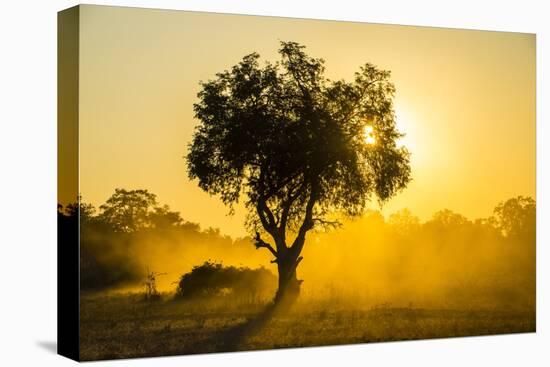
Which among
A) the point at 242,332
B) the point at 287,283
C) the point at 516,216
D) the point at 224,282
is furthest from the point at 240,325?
the point at 516,216

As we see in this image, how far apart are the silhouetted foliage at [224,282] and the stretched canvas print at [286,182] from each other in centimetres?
2

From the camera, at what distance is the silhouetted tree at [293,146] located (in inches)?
658

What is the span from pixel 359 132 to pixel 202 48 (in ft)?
8.42

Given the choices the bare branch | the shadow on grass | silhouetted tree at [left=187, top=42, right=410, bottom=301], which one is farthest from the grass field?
the bare branch

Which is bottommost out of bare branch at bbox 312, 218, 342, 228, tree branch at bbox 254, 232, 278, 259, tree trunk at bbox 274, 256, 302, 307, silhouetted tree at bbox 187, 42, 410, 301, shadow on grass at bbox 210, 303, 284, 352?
shadow on grass at bbox 210, 303, 284, 352

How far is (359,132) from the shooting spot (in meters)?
17.6

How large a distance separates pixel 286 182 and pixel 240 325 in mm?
1970

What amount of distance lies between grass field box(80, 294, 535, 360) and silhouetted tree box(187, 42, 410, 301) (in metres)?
0.53

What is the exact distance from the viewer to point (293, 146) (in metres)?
17.1

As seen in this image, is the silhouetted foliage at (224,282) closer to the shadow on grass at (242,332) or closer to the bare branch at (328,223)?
the shadow on grass at (242,332)

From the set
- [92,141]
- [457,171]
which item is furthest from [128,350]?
[457,171]

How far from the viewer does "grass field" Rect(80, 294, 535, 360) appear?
15969mm

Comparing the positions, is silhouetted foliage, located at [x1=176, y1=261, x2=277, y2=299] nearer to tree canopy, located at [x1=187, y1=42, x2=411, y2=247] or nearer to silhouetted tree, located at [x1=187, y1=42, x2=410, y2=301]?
silhouetted tree, located at [x1=187, y1=42, x2=410, y2=301]

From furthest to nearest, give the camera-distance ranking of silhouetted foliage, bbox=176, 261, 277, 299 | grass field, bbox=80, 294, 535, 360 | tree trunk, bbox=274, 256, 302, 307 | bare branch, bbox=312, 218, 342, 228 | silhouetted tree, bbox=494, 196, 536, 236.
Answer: silhouetted tree, bbox=494, 196, 536, 236, bare branch, bbox=312, 218, 342, 228, tree trunk, bbox=274, 256, 302, 307, silhouetted foliage, bbox=176, 261, 277, 299, grass field, bbox=80, 294, 535, 360
